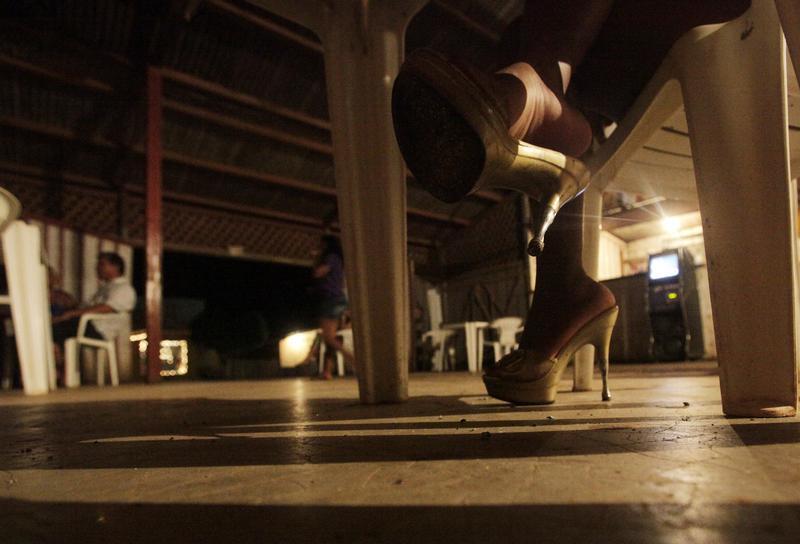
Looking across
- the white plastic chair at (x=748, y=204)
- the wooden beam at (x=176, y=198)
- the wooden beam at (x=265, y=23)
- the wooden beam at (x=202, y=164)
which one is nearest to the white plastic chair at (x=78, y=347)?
the wooden beam at (x=176, y=198)

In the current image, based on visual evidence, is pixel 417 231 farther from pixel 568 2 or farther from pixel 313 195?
pixel 568 2

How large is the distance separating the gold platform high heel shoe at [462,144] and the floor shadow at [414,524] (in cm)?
32

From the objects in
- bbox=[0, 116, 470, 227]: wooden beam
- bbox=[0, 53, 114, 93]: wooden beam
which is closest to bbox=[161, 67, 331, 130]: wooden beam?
bbox=[0, 53, 114, 93]: wooden beam

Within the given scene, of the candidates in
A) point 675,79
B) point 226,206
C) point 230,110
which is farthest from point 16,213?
point 226,206

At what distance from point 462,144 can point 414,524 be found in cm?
39

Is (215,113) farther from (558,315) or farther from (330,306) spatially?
(558,315)

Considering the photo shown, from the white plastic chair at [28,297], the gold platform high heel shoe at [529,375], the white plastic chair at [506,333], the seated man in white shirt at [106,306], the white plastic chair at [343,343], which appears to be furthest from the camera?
the white plastic chair at [506,333]

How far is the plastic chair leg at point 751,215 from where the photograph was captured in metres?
0.53

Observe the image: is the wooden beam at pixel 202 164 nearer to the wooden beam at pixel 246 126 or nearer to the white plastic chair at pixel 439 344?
the wooden beam at pixel 246 126

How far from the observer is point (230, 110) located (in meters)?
4.21

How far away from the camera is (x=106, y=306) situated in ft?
10.6

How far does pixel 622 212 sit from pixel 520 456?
5.55 meters

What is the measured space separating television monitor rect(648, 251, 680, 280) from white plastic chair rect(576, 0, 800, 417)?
190 inches

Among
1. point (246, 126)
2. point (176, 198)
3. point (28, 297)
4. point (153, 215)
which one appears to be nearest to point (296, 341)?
point (176, 198)
